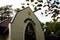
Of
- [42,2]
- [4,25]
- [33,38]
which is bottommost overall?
[33,38]

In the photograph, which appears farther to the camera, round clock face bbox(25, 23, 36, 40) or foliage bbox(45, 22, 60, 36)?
foliage bbox(45, 22, 60, 36)

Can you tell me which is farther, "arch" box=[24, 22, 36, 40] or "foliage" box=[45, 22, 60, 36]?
"foliage" box=[45, 22, 60, 36]

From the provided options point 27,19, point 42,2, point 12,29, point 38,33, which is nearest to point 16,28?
point 12,29

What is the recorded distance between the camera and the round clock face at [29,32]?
2836 centimetres

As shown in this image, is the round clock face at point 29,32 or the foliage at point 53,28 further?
the foliage at point 53,28

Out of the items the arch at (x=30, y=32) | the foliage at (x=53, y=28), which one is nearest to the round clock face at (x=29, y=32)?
the arch at (x=30, y=32)

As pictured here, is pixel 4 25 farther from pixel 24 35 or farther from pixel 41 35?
pixel 41 35

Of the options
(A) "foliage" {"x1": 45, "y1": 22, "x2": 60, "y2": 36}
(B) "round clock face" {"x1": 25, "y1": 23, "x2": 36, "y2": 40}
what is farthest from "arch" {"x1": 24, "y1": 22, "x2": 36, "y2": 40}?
(A) "foliage" {"x1": 45, "y1": 22, "x2": 60, "y2": 36}

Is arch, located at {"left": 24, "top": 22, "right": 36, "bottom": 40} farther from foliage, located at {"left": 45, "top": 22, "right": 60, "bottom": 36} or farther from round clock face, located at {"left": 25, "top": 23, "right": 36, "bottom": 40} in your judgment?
foliage, located at {"left": 45, "top": 22, "right": 60, "bottom": 36}

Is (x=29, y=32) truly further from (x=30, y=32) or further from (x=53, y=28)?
(x=53, y=28)

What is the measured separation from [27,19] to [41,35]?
4203 millimetres

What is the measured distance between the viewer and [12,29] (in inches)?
1008

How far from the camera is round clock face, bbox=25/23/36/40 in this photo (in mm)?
28359

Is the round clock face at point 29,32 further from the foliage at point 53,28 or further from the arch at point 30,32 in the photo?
the foliage at point 53,28
